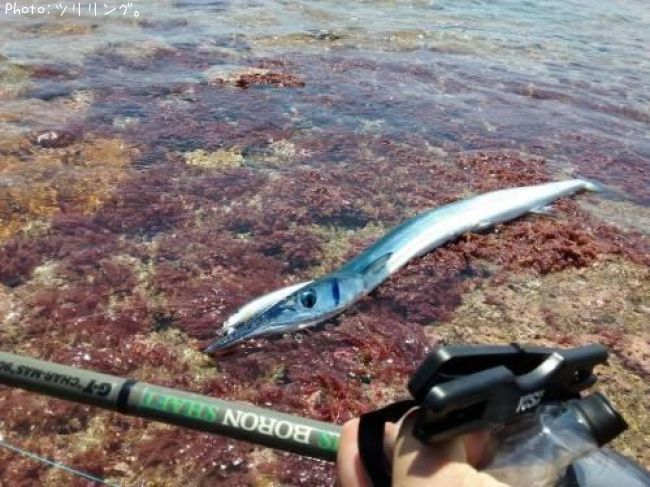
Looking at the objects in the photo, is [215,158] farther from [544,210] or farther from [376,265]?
[544,210]

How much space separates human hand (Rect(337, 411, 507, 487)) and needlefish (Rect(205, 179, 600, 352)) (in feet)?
7.78

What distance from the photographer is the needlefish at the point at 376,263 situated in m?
3.83

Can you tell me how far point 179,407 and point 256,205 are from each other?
11.6ft

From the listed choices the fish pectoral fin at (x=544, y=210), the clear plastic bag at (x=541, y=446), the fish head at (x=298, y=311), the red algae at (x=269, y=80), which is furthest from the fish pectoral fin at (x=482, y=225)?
the red algae at (x=269, y=80)

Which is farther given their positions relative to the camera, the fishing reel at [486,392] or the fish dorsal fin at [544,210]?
the fish dorsal fin at [544,210]

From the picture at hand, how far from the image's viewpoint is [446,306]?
430 centimetres

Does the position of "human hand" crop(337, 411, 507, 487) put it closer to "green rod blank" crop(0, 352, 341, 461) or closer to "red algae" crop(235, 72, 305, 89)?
"green rod blank" crop(0, 352, 341, 461)

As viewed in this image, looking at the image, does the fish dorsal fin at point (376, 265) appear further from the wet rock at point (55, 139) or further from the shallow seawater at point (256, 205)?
the wet rock at point (55, 139)

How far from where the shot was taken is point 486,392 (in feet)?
4.40

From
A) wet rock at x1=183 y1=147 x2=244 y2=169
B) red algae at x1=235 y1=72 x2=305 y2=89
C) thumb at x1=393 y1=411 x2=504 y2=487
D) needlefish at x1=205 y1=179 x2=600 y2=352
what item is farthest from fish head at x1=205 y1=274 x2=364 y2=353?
red algae at x1=235 y1=72 x2=305 y2=89

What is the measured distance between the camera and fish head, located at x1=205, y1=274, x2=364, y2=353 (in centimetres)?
376

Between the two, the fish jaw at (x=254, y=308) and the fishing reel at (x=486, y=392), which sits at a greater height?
the fishing reel at (x=486, y=392)

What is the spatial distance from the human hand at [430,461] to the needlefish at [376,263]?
2372mm

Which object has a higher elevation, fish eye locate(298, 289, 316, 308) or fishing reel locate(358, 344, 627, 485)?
fishing reel locate(358, 344, 627, 485)
